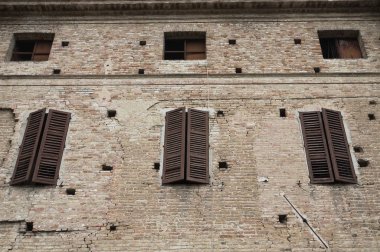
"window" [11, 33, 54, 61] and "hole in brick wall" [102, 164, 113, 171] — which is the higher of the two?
"window" [11, 33, 54, 61]

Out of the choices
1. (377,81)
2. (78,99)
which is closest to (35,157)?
(78,99)

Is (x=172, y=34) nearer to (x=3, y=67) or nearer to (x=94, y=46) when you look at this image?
(x=94, y=46)

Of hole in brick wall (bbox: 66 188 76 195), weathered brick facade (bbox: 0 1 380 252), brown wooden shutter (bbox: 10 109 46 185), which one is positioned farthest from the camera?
brown wooden shutter (bbox: 10 109 46 185)

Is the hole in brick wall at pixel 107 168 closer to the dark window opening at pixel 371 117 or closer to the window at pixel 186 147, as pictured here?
the window at pixel 186 147

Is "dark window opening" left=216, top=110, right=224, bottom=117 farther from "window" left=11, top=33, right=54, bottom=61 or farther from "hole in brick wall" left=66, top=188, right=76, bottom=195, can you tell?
"window" left=11, top=33, right=54, bottom=61

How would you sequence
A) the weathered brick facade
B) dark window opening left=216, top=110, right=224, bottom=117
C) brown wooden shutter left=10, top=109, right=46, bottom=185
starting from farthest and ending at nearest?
dark window opening left=216, top=110, right=224, bottom=117 < brown wooden shutter left=10, top=109, right=46, bottom=185 < the weathered brick facade

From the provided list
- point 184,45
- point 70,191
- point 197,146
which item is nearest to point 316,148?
point 197,146

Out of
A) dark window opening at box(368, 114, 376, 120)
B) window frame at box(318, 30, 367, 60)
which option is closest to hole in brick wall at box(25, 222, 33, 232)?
dark window opening at box(368, 114, 376, 120)

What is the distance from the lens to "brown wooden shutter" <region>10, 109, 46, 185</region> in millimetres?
10086

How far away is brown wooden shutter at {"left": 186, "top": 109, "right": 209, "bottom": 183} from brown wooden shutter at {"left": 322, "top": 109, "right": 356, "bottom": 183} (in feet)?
8.76

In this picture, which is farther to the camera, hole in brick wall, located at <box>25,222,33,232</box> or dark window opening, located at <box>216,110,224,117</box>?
dark window opening, located at <box>216,110,224,117</box>

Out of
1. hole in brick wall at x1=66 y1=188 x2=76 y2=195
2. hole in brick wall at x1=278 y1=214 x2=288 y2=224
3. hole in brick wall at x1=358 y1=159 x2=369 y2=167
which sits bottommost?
hole in brick wall at x1=278 y1=214 x2=288 y2=224

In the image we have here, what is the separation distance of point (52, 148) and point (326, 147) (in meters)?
5.94

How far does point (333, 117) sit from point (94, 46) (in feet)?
20.7
